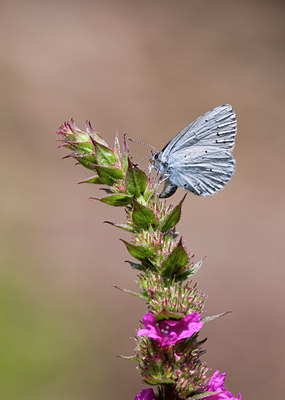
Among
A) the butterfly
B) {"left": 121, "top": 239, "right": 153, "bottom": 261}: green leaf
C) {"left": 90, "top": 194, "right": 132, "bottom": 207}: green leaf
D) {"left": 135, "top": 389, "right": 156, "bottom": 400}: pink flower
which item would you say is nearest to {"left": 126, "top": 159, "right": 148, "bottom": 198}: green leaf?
{"left": 90, "top": 194, "right": 132, "bottom": 207}: green leaf

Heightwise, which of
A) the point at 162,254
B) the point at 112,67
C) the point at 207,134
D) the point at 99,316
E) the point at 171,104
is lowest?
the point at 162,254

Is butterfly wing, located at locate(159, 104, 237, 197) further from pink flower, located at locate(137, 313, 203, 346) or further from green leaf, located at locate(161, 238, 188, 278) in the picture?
pink flower, located at locate(137, 313, 203, 346)

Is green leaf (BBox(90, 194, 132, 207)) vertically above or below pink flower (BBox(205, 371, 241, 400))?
above

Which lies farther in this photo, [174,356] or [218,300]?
[218,300]

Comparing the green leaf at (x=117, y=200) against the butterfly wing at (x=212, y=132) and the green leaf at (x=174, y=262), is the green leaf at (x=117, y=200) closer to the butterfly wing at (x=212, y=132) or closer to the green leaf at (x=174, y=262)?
the green leaf at (x=174, y=262)
